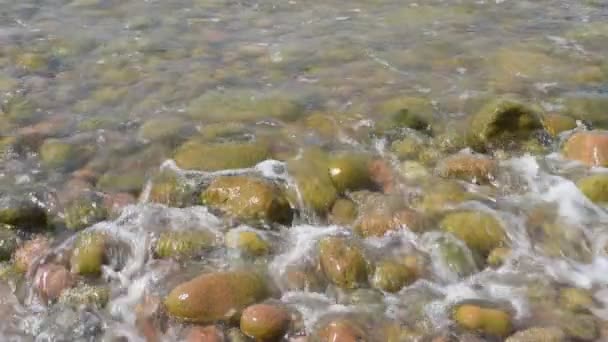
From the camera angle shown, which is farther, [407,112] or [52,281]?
[407,112]

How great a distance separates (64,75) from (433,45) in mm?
4813

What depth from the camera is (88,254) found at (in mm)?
5031

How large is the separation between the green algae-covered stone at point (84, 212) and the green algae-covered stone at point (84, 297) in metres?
0.82

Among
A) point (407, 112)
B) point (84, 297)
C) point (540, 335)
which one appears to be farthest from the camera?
point (407, 112)

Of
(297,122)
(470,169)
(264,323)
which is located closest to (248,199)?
(264,323)

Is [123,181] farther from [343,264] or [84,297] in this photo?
[343,264]

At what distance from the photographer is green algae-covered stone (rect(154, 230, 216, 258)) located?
5117 millimetres

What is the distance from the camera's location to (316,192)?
5691 millimetres

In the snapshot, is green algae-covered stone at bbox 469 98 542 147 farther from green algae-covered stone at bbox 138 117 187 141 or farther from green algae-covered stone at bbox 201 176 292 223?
green algae-covered stone at bbox 138 117 187 141

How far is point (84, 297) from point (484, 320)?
9.39 ft

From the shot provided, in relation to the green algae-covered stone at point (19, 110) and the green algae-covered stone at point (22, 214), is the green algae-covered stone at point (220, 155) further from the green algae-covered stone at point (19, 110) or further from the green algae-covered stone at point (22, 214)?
the green algae-covered stone at point (19, 110)

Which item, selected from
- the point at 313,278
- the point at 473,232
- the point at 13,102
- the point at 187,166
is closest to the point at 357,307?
the point at 313,278

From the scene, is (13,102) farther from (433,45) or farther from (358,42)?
(433,45)

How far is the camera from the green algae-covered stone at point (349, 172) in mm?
5820
